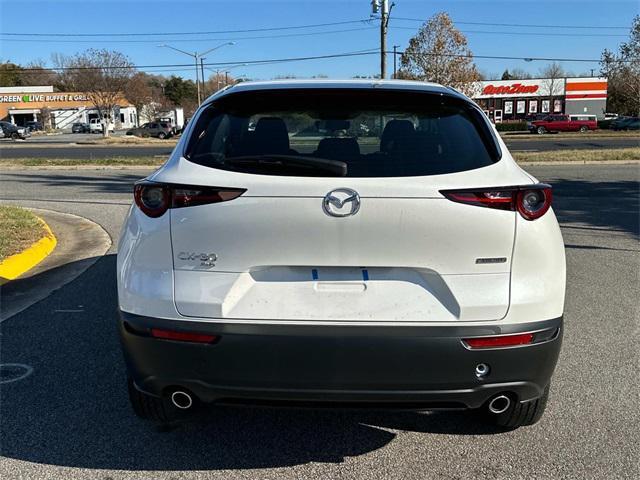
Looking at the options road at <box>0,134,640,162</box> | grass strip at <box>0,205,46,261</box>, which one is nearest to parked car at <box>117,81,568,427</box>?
grass strip at <box>0,205,46,261</box>

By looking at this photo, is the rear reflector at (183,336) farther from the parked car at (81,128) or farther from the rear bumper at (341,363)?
the parked car at (81,128)

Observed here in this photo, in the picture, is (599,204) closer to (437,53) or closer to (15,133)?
(437,53)

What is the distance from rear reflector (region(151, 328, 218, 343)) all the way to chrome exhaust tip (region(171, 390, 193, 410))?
11.4 inches

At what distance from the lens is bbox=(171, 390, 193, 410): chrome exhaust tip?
2596 mm

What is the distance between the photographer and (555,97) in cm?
7038

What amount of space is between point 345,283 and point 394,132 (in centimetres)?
87

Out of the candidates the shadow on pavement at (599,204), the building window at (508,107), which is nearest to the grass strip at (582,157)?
the shadow on pavement at (599,204)

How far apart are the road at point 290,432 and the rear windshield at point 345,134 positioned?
1321 millimetres

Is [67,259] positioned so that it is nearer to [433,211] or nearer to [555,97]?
[433,211]

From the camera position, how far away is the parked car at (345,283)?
2381 millimetres

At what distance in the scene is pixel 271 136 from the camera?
2.86 m

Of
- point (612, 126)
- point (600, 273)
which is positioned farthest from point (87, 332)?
point (612, 126)

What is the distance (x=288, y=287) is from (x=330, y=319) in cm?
22

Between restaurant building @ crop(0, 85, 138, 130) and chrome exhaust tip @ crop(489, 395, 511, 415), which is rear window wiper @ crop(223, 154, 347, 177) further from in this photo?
restaurant building @ crop(0, 85, 138, 130)
